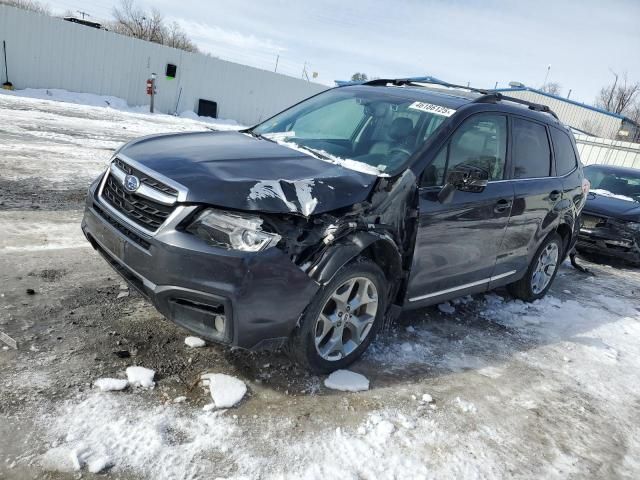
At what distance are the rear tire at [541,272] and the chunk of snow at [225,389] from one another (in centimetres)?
343

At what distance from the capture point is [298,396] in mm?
3086

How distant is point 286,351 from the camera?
313cm

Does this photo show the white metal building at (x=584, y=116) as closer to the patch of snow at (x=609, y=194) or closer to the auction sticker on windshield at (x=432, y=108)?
the patch of snow at (x=609, y=194)

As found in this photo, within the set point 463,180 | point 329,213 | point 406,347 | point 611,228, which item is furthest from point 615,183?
point 329,213

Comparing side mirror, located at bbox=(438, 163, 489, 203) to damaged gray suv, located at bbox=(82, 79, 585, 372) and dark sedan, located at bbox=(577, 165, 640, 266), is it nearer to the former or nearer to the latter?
damaged gray suv, located at bbox=(82, 79, 585, 372)

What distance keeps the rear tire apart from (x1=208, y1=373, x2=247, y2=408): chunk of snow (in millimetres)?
3429

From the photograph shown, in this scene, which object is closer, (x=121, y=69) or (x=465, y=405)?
(x=465, y=405)

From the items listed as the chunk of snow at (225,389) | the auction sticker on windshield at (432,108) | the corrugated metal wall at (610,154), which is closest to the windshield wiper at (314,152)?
the auction sticker on windshield at (432,108)

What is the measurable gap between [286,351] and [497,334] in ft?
7.58

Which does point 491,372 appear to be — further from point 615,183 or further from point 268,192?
point 615,183

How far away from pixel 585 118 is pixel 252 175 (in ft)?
140

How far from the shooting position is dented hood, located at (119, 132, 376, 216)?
2.77 m

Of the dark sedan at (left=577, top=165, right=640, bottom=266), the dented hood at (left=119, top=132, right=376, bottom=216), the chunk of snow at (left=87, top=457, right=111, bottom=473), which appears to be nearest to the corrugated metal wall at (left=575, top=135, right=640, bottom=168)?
the dark sedan at (left=577, top=165, right=640, bottom=266)

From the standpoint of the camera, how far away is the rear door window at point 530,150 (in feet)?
14.8
